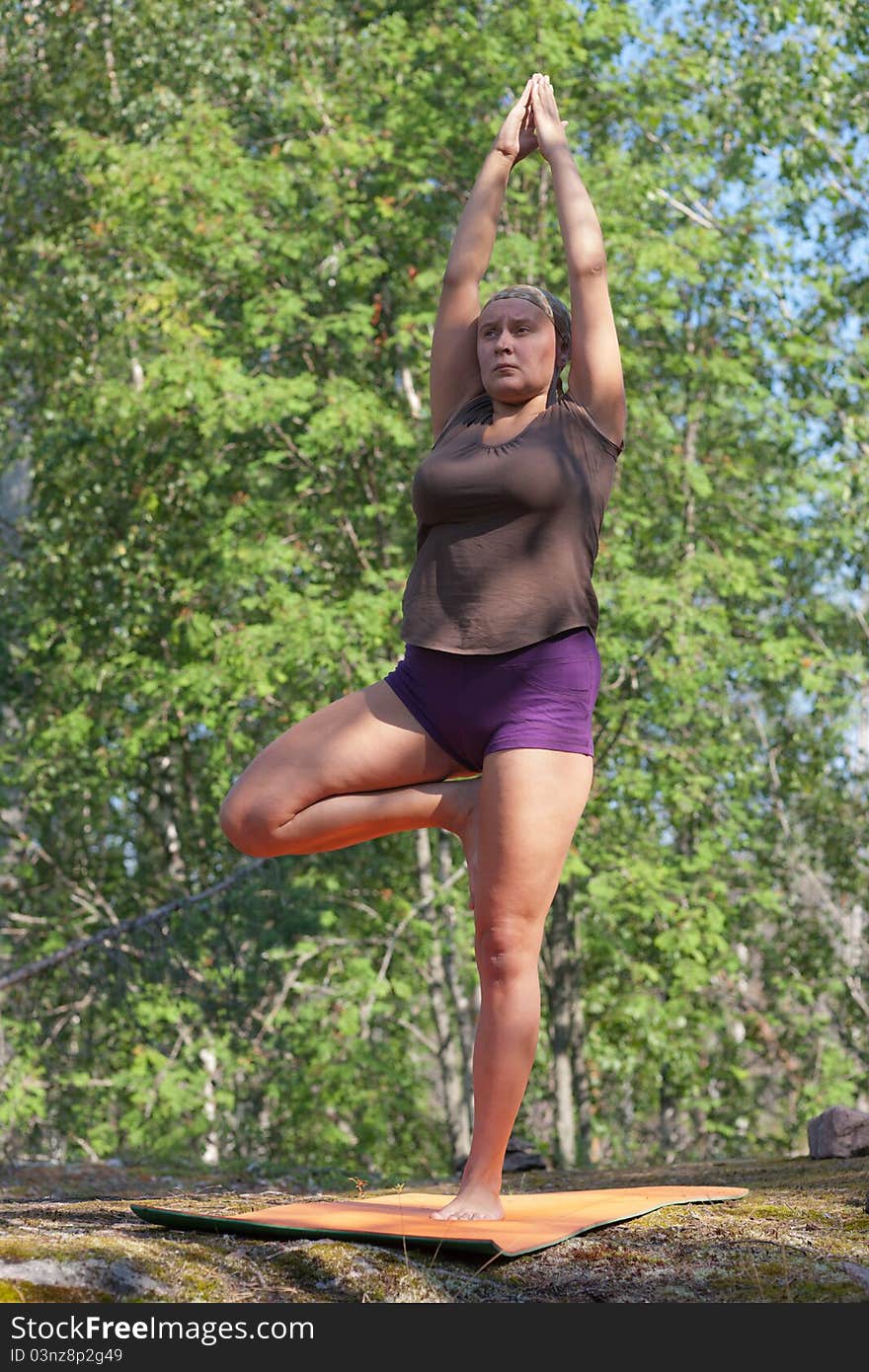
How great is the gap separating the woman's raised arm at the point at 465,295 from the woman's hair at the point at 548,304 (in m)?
0.11

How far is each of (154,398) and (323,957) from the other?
443 centimetres

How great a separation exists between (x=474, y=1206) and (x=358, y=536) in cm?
1006

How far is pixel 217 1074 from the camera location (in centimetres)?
1351

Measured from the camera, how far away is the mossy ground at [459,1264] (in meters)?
2.61

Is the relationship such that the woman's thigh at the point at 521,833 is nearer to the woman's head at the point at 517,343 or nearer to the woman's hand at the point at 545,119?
the woman's head at the point at 517,343

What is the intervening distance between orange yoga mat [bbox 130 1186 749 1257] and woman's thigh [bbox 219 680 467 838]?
0.79 m

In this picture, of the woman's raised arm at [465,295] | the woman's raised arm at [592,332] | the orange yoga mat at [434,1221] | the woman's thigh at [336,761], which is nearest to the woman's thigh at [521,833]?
the woman's thigh at [336,761]

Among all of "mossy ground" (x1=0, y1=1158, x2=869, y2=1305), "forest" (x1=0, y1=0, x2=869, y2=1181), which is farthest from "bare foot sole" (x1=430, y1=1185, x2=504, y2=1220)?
"forest" (x1=0, y1=0, x2=869, y2=1181)

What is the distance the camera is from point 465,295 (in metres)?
3.75

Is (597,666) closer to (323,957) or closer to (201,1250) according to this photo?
(201,1250)

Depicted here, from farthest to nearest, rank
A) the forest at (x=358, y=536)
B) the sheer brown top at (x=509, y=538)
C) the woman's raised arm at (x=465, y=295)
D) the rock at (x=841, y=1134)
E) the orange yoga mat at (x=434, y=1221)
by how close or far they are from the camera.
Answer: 1. the forest at (x=358, y=536)
2. the rock at (x=841, y=1134)
3. the woman's raised arm at (x=465, y=295)
4. the sheer brown top at (x=509, y=538)
5. the orange yoga mat at (x=434, y=1221)

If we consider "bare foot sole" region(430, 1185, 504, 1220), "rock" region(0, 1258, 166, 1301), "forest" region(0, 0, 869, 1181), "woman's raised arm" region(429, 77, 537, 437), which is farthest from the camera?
"forest" region(0, 0, 869, 1181)

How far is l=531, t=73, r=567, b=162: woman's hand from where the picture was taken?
3.77 metres

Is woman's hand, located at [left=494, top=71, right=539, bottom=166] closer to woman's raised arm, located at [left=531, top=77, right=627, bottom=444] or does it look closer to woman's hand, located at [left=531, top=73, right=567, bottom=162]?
woman's hand, located at [left=531, top=73, right=567, bottom=162]
